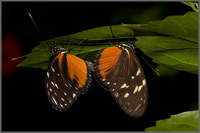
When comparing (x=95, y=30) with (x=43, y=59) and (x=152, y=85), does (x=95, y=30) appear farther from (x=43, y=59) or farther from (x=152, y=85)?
(x=152, y=85)

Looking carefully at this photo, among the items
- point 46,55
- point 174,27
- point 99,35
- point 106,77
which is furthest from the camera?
point 46,55

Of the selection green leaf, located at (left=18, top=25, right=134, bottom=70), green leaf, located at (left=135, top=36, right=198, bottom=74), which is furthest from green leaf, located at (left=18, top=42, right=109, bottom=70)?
green leaf, located at (left=135, top=36, right=198, bottom=74)

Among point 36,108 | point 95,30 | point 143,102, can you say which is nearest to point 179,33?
point 95,30

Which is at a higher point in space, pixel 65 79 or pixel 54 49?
pixel 54 49

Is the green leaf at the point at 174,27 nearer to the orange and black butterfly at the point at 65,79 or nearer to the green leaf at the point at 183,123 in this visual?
the green leaf at the point at 183,123

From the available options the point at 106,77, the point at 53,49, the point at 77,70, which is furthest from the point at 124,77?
the point at 53,49

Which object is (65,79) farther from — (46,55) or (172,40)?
(172,40)

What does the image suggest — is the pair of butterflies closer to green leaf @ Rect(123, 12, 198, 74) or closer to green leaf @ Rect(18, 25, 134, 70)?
green leaf @ Rect(18, 25, 134, 70)
